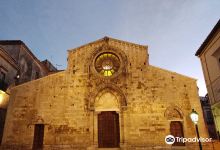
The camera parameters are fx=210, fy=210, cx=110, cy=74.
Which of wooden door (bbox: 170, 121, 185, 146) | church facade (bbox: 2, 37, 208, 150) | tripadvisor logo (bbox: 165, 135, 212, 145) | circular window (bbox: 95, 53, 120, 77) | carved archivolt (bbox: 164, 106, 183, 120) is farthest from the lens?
circular window (bbox: 95, 53, 120, 77)

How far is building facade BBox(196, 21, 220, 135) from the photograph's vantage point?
1592 cm

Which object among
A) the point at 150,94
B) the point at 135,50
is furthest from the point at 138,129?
the point at 135,50

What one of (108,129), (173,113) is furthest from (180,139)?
(108,129)

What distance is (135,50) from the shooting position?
54.6 feet

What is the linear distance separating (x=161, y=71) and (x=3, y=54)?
44.6ft

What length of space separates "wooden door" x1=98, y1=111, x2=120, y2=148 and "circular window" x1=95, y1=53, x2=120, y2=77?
3.12 metres

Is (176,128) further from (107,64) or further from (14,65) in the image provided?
(14,65)

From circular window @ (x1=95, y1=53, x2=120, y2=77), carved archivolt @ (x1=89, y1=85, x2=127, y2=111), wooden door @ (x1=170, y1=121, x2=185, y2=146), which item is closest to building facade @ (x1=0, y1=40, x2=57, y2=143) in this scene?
carved archivolt @ (x1=89, y1=85, x2=127, y2=111)

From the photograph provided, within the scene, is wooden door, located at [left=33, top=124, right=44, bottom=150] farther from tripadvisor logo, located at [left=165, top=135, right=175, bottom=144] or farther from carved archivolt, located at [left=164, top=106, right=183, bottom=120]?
carved archivolt, located at [left=164, top=106, right=183, bottom=120]

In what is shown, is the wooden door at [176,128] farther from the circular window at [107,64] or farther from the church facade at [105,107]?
the circular window at [107,64]

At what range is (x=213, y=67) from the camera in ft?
55.0

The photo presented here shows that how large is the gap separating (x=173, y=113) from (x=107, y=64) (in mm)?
6108

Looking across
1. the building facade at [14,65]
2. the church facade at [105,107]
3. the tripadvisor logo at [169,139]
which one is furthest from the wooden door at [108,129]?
the building facade at [14,65]

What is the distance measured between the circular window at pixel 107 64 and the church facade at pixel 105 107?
8 cm
